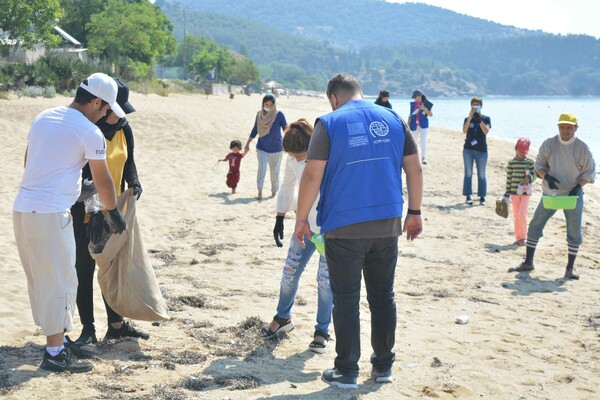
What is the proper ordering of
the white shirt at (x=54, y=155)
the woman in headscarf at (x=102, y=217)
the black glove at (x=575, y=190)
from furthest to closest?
the black glove at (x=575, y=190), the woman in headscarf at (x=102, y=217), the white shirt at (x=54, y=155)

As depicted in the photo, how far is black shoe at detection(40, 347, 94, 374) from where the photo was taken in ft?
15.7

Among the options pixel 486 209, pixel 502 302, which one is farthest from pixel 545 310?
pixel 486 209

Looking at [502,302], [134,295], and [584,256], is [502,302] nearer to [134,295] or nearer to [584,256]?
[584,256]

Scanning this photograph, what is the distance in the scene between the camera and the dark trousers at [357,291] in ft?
15.5

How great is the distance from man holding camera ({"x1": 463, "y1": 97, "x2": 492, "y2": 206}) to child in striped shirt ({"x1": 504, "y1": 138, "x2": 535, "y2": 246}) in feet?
10.2

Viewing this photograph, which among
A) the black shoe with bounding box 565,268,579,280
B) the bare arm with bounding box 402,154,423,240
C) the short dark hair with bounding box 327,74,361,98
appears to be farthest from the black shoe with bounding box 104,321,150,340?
the black shoe with bounding box 565,268,579,280

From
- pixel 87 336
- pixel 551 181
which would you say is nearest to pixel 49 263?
pixel 87 336

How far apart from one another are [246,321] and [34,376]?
1.90 m

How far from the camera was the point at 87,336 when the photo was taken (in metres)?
5.43

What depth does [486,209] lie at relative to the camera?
1319 centimetres

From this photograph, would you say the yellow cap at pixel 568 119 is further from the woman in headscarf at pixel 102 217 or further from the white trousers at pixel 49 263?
the white trousers at pixel 49 263

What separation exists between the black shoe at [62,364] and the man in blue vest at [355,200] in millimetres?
1529

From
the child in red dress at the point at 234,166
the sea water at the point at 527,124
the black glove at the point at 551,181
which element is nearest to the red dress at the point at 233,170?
the child in red dress at the point at 234,166

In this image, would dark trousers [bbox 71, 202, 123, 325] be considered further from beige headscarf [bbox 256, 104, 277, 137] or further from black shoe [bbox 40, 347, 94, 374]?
beige headscarf [bbox 256, 104, 277, 137]
